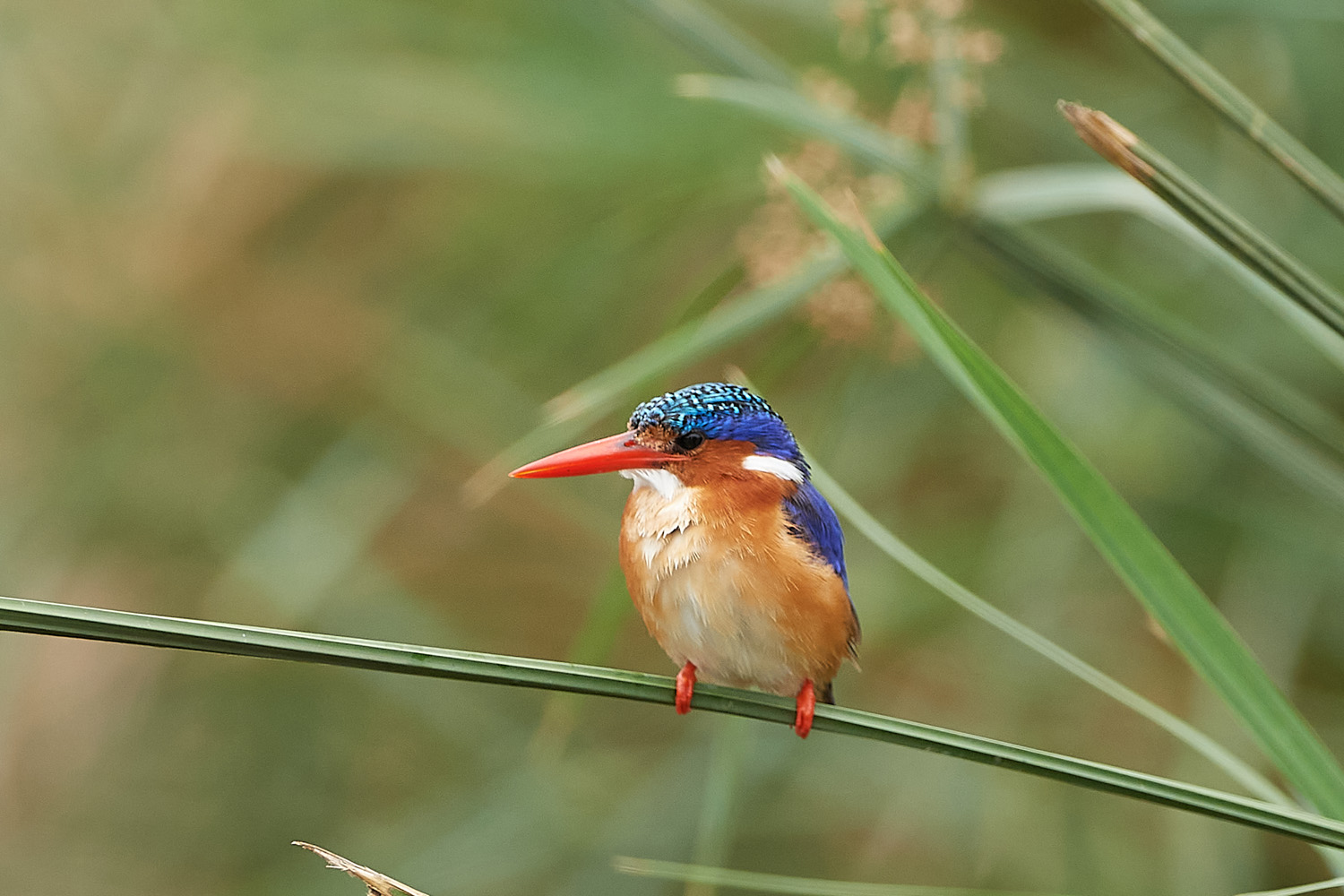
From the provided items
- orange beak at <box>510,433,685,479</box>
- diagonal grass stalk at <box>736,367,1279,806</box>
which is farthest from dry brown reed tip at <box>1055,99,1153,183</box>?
orange beak at <box>510,433,685,479</box>

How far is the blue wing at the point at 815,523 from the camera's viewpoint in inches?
45.9

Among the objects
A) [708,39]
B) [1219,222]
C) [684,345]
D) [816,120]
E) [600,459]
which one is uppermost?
[708,39]

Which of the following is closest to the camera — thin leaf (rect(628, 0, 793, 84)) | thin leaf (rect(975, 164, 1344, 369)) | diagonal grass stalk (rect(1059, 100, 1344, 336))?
diagonal grass stalk (rect(1059, 100, 1344, 336))

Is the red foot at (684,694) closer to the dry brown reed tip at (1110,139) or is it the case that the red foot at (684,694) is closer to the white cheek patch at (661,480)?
the white cheek patch at (661,480)

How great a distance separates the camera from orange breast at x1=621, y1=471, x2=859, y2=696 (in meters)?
1.11

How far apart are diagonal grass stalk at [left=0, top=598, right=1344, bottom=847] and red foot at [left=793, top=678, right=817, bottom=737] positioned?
1 cm

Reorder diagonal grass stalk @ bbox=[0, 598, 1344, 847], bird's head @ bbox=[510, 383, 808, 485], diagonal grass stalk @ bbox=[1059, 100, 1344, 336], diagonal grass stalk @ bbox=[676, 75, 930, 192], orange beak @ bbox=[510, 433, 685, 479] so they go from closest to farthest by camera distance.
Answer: diagonal grass stalk @ bbox=[0, 598, 1344, 847] < diagonal grass stalk @ bbox=[1059, 100, 1344, 336] < orange beak @ bbox=[510, 433, 685, 479] < bird's head @ bbox=[510, 383, 808, 485] < diagonal grass stalk @ bbox=[676, 75, 930, 192]

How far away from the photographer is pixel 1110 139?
→ 93 cm

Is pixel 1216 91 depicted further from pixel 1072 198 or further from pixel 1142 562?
pixel 1072 198

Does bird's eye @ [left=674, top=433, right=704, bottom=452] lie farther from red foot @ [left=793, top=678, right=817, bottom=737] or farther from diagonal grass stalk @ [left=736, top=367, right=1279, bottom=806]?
red foot @ [left=793, top=678, right=817, bottom=737]

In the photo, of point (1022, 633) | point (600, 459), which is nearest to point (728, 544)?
point (600, 459)

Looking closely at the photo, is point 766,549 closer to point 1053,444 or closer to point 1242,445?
point 1053,444

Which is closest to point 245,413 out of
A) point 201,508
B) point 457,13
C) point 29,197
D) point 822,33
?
point 201,508

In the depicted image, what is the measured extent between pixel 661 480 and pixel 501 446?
1567mm
